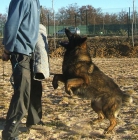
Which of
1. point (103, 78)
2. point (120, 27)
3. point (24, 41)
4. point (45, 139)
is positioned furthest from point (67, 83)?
point (120, 27)

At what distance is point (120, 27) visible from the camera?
118 ft

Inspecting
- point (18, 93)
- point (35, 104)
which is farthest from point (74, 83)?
point (18, 93)

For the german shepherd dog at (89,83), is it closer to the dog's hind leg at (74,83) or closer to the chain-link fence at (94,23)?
the dog's hind leg at (74,83)

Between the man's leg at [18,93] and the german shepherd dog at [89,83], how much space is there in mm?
1110

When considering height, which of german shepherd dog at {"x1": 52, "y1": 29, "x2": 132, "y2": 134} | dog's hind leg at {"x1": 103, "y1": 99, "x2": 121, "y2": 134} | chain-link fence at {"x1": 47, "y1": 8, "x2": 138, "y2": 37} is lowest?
dog's hind leg at {"x1": 103, "y1": 99, "x2": 121, "y2": 134}

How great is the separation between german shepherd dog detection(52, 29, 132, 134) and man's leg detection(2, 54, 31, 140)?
111cm

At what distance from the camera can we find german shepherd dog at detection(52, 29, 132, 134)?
5453 mm

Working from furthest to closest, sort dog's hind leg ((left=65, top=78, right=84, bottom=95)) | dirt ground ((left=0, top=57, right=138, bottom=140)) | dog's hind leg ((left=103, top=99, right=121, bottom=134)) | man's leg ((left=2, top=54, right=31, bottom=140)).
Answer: dog's hind leg ((left=65, top=78, right=84, bottom=95)), dog's hind leg ((left=103, top=99, right=121, bottom=134)), dirt ground ((left=0, top=57, right=138, bottom=140)), man's leg ((left=2, top=54, right=31, bottom=140))

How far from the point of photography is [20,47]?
446 cm

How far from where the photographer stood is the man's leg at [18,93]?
15.0ft

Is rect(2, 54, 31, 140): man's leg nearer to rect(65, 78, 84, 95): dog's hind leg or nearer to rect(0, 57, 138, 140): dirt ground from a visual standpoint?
rect(0, 57, 138, 140): dirt ground

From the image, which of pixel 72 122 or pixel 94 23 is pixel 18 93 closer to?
pixel 72 122

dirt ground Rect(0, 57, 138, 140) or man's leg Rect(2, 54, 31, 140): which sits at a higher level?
man's leg Rect(2, 54, 31, 140)

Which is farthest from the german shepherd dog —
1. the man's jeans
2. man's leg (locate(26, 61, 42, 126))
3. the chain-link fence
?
the chain-link fence
